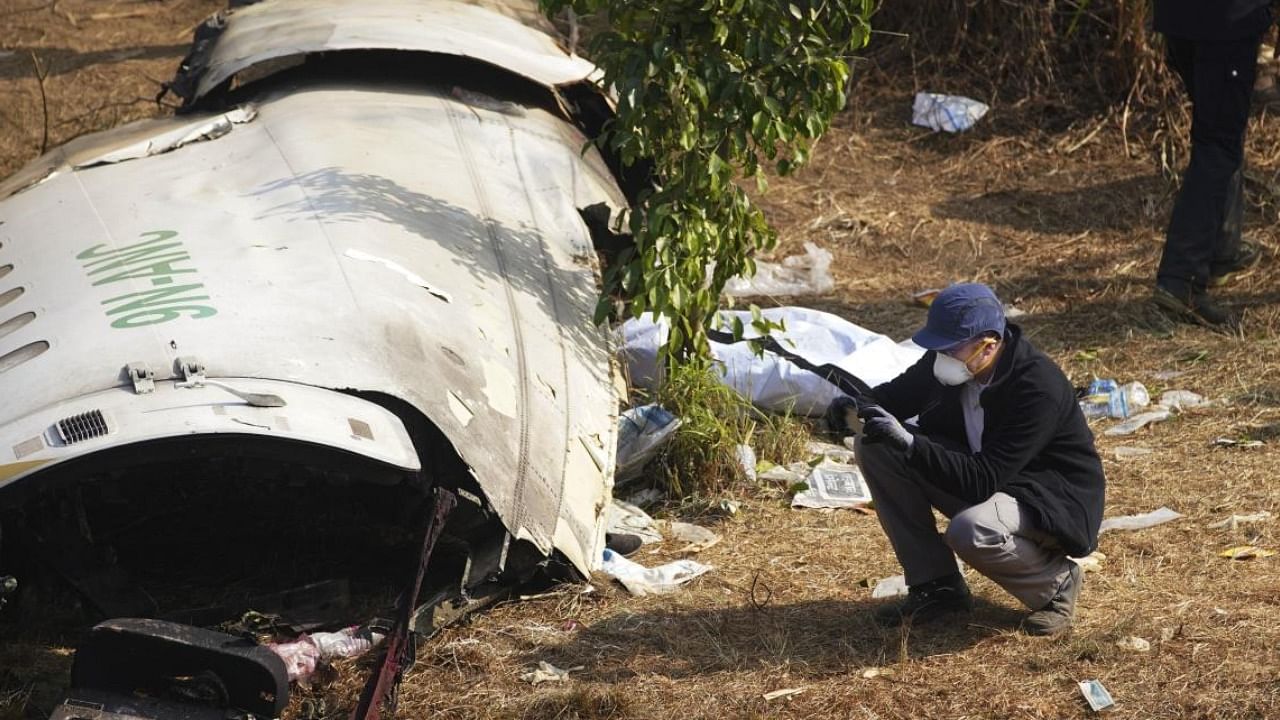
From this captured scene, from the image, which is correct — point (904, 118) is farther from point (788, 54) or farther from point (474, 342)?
point (474, 342)

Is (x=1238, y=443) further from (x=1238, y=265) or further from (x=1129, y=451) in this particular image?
(x=1238, y=265)

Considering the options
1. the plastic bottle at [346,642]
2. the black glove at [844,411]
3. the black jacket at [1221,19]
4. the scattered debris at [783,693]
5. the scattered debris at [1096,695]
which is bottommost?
the scattered debris at [783,693]

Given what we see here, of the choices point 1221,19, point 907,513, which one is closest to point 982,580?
point 907,513

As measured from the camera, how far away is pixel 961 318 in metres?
3.70

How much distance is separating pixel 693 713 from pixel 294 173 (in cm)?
274

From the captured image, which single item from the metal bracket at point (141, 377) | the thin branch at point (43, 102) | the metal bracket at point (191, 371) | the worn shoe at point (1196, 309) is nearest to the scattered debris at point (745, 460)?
the metal bracket at point (191, 371)

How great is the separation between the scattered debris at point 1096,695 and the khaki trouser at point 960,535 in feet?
1.07

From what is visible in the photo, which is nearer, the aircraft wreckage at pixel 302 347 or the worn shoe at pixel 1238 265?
the aircraft wreckage at pixel 302 347

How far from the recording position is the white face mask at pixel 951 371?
3770 mm

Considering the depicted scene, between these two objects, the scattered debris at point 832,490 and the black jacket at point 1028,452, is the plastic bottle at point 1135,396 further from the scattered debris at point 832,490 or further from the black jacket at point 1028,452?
the black jacket at point 1028,452

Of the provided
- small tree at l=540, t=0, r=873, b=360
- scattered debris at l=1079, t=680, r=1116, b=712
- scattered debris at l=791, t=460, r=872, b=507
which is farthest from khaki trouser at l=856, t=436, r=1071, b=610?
small tree at l=540, t=0, r=873, b=360

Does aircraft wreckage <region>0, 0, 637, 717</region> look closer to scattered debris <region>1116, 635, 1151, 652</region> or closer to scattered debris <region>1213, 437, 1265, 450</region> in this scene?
scattered debris <region>1116, 635, 1151, 652</region>

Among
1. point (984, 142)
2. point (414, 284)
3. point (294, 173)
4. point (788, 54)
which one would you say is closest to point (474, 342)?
point (414, 284)

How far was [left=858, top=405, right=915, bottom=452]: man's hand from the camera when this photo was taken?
3648 mm
